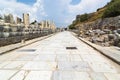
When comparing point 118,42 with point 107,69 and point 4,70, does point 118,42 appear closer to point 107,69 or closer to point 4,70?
point 107,69

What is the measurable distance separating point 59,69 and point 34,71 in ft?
2.83

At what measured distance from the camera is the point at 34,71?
5578 millimetres

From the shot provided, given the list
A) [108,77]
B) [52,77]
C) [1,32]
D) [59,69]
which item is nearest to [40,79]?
[52,77]

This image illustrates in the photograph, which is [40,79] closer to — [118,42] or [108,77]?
[108,77]

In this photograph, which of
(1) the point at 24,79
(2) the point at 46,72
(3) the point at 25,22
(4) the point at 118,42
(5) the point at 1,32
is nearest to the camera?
(1) the point at 24,79

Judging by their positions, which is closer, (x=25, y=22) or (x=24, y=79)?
(x=24, y=79)

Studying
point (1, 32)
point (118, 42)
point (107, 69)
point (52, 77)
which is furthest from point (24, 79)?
point (118, 42)

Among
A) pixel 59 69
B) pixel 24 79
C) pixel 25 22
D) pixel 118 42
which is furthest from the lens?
pixel 25 22

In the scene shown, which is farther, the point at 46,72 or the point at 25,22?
the point at 25,22

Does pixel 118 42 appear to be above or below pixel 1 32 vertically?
below

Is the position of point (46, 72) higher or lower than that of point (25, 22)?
lower

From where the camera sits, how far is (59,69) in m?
5.86

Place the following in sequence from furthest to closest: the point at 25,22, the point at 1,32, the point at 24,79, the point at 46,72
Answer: the point at 25,22, the point at 1,32, the point at 46,72, the point at 24,79

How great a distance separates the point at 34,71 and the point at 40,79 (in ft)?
2.74
